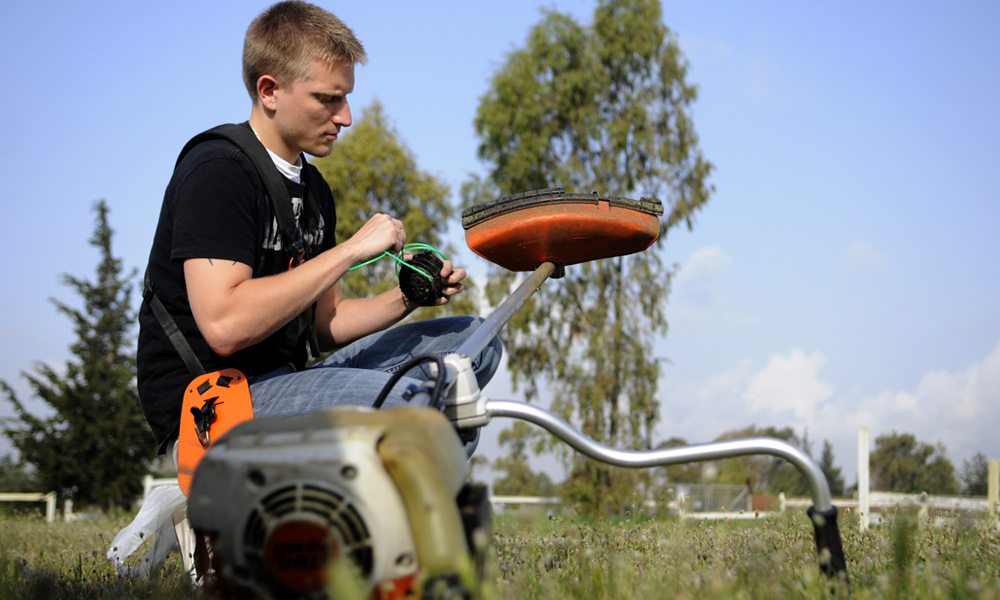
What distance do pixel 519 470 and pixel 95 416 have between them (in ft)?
40.7

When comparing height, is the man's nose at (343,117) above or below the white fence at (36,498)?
above

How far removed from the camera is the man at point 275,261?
347 cm

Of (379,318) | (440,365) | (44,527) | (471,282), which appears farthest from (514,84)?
(440,365)

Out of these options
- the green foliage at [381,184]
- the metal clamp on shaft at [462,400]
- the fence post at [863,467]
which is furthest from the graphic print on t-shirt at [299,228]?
the green foliage at [381,184]

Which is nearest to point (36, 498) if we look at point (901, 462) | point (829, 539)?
point (829, 539)

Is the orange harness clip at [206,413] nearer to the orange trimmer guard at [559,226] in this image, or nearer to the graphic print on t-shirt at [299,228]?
the graphic print on t-shirt at [299,228]

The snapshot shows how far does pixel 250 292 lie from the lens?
342 centimetres

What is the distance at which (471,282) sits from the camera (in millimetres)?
27188

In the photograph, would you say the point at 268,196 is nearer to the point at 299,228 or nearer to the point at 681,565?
the point at 299,228

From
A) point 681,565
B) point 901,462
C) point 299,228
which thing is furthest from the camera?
point 901,462

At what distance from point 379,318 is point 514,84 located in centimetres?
2463

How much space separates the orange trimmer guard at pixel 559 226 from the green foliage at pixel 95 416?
1104 inches

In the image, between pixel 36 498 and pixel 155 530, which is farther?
pixel 36 498

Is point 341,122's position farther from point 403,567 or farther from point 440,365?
point 403,567
